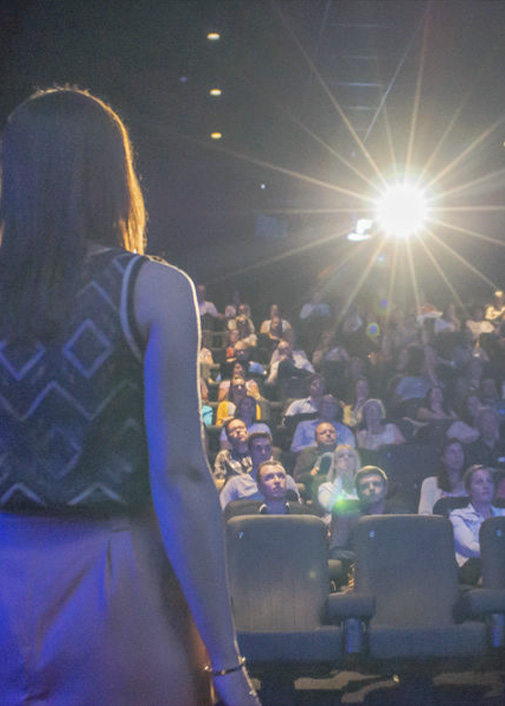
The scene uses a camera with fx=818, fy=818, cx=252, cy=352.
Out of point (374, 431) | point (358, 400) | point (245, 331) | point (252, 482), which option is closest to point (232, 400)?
point (358, 400)

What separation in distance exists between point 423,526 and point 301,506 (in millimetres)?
1181

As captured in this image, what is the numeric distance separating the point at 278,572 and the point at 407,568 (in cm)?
70

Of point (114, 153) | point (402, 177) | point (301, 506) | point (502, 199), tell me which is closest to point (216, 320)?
point (402, 177)

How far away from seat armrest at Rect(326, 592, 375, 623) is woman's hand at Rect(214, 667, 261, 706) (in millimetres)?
3128

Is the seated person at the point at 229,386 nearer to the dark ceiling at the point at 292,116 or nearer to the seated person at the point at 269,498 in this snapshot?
the seated person at the point at 269,498

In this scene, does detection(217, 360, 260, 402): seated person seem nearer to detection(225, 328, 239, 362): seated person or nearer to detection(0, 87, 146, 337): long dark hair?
detection(225, 328, 239, 362): seated person

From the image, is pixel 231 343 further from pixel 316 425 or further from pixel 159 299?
pixel 159 299

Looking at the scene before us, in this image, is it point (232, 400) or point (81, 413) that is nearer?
point (81, 413)

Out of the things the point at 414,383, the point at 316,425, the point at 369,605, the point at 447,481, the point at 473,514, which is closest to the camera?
the point at 369,605

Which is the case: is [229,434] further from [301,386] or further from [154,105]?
[154,105]

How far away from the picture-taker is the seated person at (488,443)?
722 cm

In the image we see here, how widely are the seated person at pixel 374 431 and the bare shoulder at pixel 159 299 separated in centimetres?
697

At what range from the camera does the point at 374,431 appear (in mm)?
7883

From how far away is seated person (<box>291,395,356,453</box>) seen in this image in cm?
777
